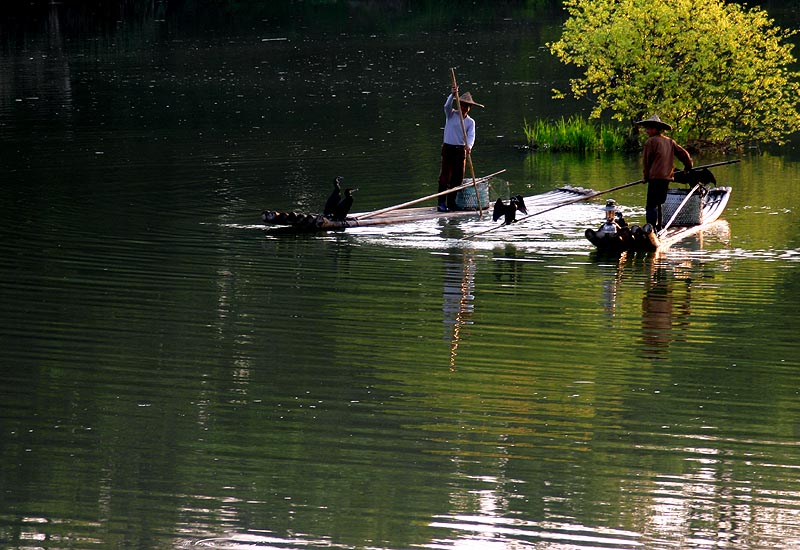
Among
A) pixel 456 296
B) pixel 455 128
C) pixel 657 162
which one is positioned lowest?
pixel 456 296

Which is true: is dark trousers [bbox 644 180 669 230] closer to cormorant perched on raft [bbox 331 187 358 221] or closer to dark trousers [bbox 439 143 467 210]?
dark trousers [bbox 439 143 467 210]

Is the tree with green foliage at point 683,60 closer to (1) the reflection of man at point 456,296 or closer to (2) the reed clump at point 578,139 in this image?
(2) the reed clump at point 578,139

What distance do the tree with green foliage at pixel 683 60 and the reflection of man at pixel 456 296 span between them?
9.21m

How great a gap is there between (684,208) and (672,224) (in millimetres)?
254

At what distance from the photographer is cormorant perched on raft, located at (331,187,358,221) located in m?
16.1

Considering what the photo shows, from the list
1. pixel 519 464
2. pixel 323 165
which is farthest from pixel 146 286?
pixel 323 165

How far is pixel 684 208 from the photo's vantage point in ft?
54.2

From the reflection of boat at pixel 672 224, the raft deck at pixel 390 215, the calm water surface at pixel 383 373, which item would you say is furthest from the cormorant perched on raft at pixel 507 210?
the reflection of boat at pixel 672 224

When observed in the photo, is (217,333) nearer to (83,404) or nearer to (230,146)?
(83,404)

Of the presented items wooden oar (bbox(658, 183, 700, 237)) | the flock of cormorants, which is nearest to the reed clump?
the flock of cormorants

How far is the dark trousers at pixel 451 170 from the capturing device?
1767 cm

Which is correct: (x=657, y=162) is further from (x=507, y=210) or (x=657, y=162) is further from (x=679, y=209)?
(x=507, y=210)

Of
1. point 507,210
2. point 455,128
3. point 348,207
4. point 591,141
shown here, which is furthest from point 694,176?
point 591,141

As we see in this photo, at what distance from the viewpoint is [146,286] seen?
42.8 ft
